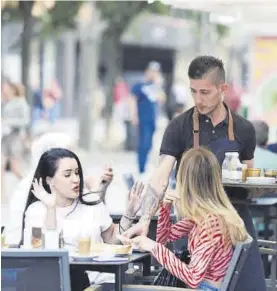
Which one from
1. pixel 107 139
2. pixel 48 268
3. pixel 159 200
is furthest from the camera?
pixel 107 139

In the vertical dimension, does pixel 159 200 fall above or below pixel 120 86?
below

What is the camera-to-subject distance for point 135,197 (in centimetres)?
607

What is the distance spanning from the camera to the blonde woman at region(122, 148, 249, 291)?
539cm

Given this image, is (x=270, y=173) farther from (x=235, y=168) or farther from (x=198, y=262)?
(x=198, y=262)

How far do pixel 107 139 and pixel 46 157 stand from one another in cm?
2459

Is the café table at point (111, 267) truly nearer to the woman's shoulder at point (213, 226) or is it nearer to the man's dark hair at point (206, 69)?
the woman's shoulder at point (213, 226)

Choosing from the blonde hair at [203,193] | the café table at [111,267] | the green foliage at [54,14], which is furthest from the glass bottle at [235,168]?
the green foliage at [54,14]

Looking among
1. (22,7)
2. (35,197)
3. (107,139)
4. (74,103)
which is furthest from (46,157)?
(74,103)

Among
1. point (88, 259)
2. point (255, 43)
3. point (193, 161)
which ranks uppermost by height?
point (255, 43)

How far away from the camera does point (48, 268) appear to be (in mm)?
5094

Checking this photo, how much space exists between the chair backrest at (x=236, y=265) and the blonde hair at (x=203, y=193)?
11 cm

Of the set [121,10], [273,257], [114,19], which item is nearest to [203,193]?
[273,257]

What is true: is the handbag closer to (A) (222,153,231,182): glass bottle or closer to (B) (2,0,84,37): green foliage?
(A) (222,153,231,182): glass bottle

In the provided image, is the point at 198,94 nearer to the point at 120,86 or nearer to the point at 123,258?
the point at 123,258
